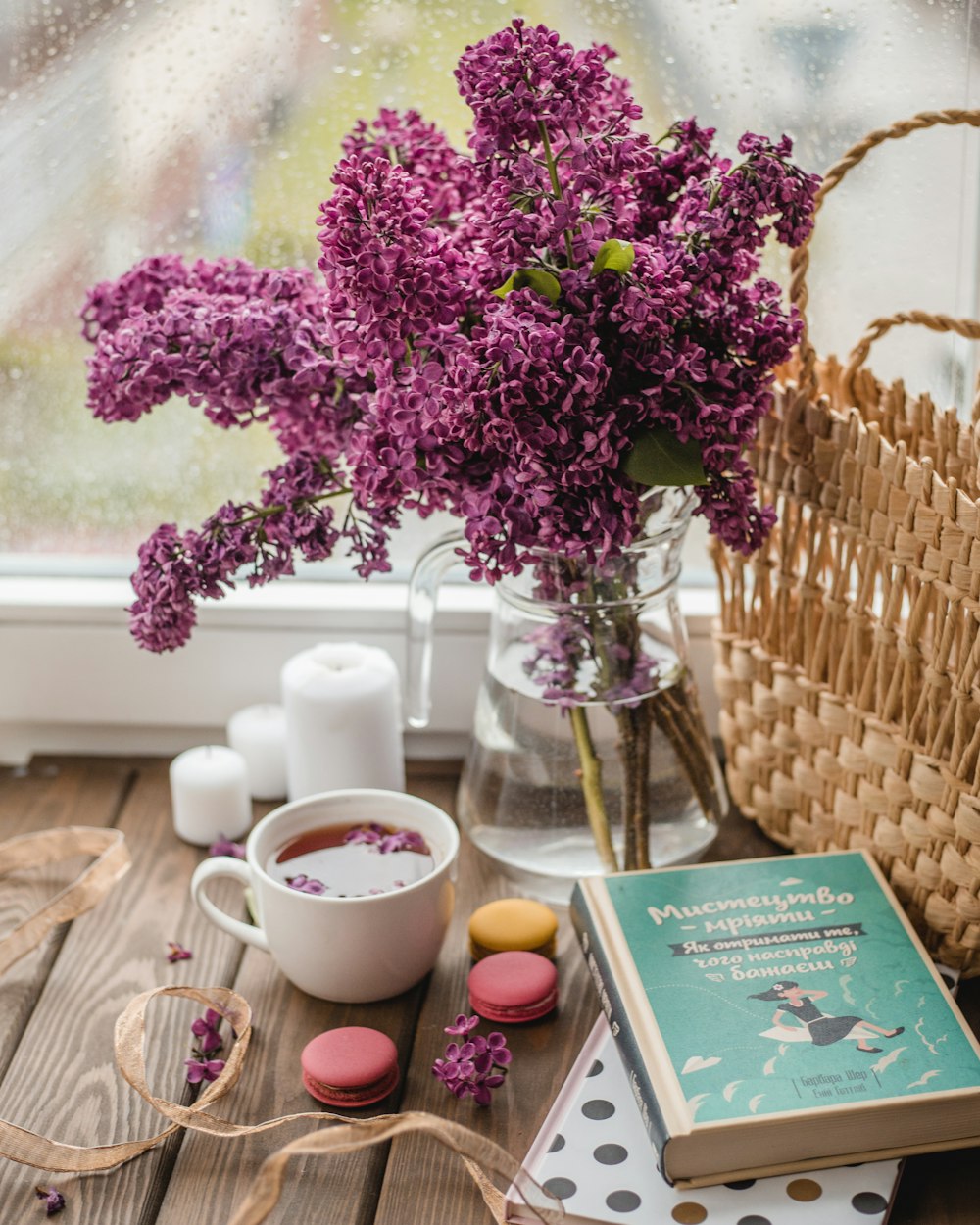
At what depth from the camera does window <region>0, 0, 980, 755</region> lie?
37.0 inches

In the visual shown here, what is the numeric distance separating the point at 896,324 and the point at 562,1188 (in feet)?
1.81

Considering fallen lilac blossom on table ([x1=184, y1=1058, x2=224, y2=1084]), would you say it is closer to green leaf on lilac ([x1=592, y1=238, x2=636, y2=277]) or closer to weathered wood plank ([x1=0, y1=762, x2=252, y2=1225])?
weathered wood plank ([x1=0, y1=762, x2=252, y2=1225])

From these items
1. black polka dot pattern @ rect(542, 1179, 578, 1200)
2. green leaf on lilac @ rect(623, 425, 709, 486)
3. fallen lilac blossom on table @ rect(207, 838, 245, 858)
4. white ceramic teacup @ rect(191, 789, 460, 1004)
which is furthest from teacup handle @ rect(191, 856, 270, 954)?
green leaf on lilac @ rect(623, 425, 709, 486)

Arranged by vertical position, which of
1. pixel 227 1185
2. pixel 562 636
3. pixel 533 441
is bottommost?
pixel 227 1185

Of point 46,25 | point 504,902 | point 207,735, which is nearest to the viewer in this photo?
point 504,902

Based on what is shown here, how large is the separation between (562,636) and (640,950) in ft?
0.62

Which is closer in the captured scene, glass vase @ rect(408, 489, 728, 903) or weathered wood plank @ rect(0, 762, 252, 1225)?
weathered wood plank @ rect(0, 762, 252, 1225)

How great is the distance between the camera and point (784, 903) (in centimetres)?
76

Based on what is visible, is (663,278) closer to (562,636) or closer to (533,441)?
(533,441)

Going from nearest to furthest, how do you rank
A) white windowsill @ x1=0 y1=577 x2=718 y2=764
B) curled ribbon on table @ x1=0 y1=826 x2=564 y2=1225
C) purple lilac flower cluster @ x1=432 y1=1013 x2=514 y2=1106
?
curled ribbon on table @ x1=0 y1=826 x2=564 y2=1225
purple lilac flower cluster @ x1=432 y1=1013 x2=514 y2=1106
white windowsill @ x1=0 y1=577 x2=718 y2=764

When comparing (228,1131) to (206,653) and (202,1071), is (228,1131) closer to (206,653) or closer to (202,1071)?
(202,1071)

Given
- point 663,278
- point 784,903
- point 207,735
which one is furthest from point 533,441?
point 207,735

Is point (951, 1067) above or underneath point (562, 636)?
underneath

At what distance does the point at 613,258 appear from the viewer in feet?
2.04
